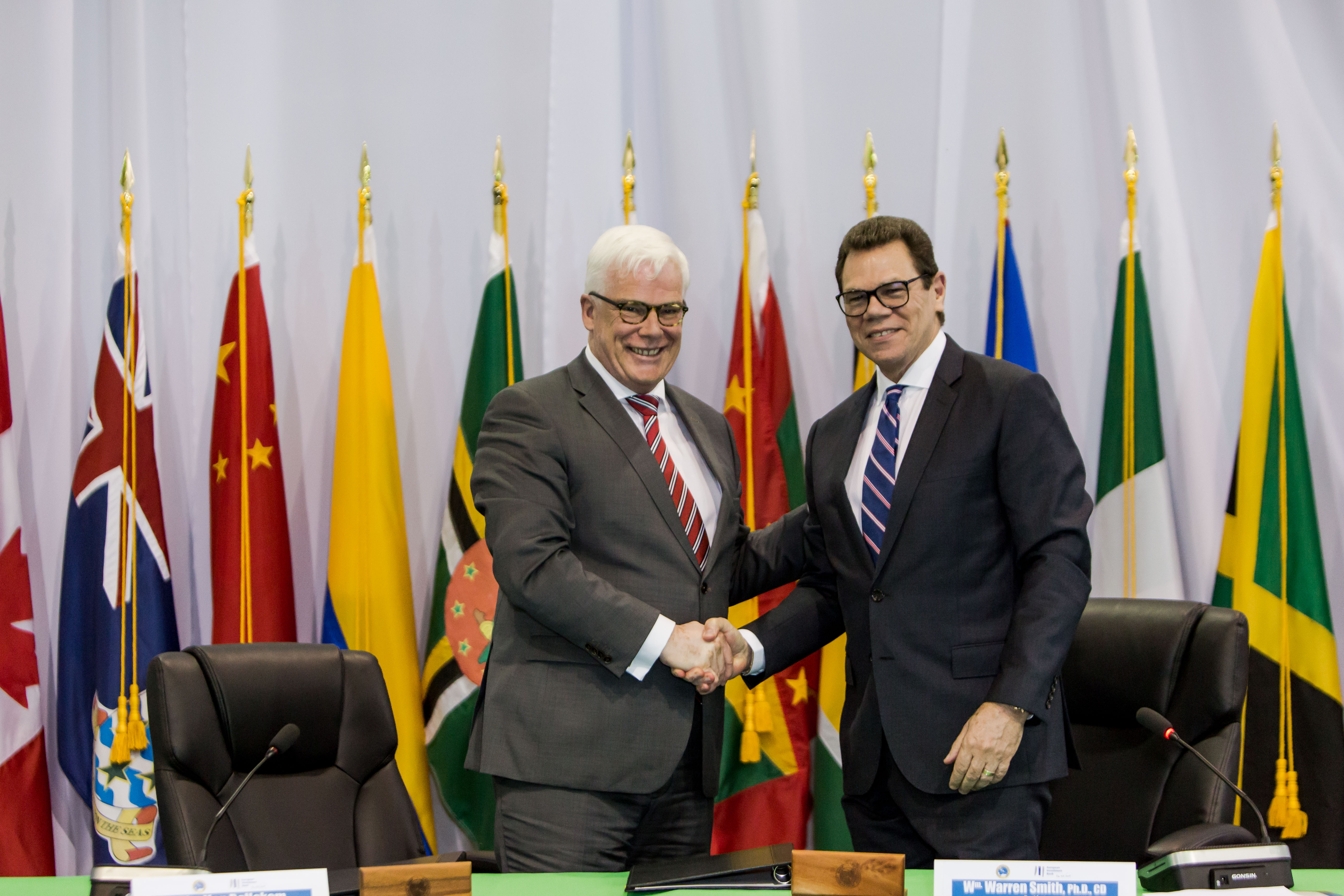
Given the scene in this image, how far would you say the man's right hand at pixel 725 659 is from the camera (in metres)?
2.14

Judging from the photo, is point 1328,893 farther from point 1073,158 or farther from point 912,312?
point 1073,158

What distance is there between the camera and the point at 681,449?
2416 mm

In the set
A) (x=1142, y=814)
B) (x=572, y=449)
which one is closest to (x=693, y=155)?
(x=572, y=449)

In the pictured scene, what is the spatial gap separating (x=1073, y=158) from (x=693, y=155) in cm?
137

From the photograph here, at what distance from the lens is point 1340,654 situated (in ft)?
12.0

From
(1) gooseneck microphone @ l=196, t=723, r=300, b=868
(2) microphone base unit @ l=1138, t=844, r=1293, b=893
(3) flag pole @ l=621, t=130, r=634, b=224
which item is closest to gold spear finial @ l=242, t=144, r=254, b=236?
(3) flag pole @ l=621, t=130, r=634, b=224

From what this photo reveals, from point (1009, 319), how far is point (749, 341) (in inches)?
34.6

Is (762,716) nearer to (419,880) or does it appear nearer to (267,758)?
(267,758)

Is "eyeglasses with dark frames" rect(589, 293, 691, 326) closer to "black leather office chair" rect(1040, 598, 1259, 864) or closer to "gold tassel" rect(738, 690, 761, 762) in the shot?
"black leather office chair" rect(1040, 598, 1259, 864)

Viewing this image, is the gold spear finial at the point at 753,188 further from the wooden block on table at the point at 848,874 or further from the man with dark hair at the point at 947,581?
the wooden block on table at the point at 848,874

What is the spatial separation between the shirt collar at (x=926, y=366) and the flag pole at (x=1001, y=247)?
4.58ft

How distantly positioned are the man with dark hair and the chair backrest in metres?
0.88

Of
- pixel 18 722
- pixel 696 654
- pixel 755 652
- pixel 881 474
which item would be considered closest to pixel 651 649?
pixel 696 654

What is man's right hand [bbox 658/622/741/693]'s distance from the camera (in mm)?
2129
